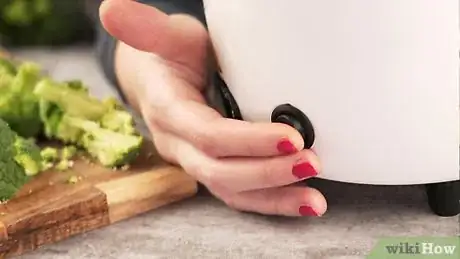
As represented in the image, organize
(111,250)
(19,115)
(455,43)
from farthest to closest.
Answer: (19,115), (111,250), (455,43)

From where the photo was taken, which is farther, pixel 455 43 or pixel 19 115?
pixel 19 115

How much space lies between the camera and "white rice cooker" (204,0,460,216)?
1.59 ft

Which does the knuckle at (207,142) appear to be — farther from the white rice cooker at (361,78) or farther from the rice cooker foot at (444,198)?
the rice cooker foot at (444,198)

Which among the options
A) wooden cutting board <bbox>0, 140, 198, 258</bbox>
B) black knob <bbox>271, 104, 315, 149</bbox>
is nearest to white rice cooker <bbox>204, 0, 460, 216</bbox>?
black knob <bbox>271, 104, 315, 149</bbox>

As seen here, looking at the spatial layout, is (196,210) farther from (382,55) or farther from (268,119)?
(382,55)

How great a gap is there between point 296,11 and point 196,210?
218mm

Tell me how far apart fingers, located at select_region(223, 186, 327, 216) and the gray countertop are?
0.04ft

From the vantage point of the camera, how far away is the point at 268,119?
0.58m

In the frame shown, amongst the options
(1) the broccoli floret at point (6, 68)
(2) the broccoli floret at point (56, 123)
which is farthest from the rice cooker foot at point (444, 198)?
(1) the broccoli floret at point (6, 68)

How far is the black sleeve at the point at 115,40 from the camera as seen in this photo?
0.80 meters

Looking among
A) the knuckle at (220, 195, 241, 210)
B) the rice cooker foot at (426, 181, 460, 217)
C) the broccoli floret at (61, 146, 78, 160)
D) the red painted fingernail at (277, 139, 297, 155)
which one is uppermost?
the red painted fingernail at (277, 139, 297, 155)

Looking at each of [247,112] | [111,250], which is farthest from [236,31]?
[111,250]

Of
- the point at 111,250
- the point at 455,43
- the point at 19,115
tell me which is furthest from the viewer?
the point at 19,115

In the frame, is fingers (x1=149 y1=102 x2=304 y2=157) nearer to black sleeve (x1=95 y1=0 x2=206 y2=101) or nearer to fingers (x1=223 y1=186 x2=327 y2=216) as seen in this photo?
fingers (x1=223 y1=186 x2=327 y2=216)
